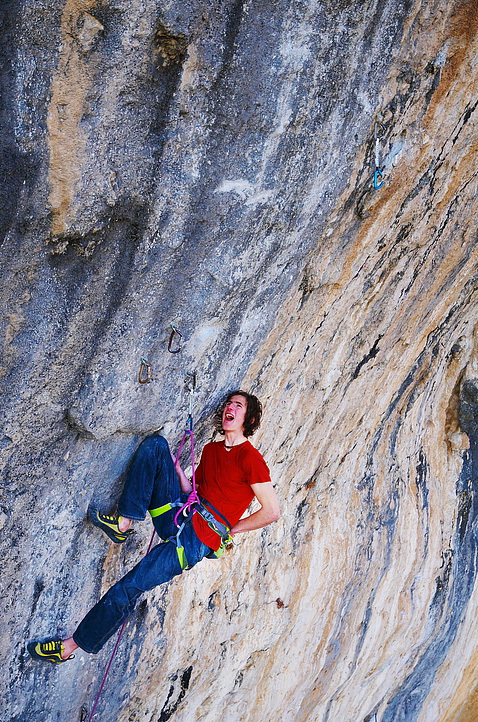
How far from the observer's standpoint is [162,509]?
12.3ft

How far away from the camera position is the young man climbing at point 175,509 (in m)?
3.58

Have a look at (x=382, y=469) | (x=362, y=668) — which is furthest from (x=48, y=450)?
(x=362, y=668)

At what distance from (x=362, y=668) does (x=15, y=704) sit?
11.0 feet

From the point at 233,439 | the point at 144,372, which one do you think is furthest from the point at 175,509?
the point at 144,372

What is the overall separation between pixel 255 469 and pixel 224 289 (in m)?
1.01

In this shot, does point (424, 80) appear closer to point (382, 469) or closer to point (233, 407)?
point (233, 407)

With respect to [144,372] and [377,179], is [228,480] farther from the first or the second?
[377,179]

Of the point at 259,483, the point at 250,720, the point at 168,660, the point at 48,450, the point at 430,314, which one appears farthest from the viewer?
the point at 250,720

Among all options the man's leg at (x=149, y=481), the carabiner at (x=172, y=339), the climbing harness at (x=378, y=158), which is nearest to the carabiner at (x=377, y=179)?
the climbing harness at (x=378, y=158)

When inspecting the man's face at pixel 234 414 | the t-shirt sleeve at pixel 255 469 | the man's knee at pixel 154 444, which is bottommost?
the t-shirt sleeve at pixel 255 469

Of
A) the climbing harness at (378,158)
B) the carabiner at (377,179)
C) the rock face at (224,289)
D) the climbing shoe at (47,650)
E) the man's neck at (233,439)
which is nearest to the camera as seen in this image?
the rock face at (224,289)

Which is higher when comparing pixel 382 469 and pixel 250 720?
pixel 382 469

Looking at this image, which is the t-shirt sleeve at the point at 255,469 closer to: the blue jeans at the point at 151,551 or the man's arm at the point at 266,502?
the man's arm at the point at 266,502

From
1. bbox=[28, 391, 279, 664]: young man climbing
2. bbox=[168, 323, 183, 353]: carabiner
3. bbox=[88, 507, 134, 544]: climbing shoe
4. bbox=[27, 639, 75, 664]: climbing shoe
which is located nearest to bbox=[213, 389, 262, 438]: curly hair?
bbox=[28, 391, 279, 664]: young man climbing
